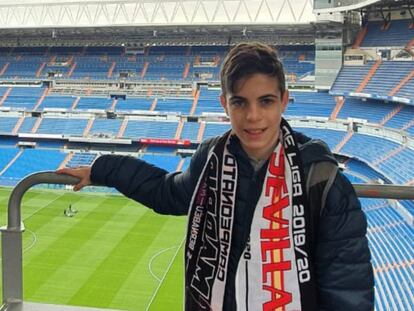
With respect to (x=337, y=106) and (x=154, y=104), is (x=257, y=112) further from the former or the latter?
(x=154, y=104)

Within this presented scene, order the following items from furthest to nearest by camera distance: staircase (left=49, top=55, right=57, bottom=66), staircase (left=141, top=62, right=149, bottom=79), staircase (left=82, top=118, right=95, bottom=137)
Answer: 1. staircase (left=49, top=55, right=57, bottom=66)
2. staircase (left=141, top=62, right=149, bottom=79)
3. staircase (left=82, top=118, right=95, bottom=137)

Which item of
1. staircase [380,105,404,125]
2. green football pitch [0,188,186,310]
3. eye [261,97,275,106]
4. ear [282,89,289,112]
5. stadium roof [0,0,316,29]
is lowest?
eye [261,97,275,106]

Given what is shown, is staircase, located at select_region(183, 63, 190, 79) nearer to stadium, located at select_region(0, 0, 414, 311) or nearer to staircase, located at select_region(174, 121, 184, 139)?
stadium, located at select_region(0, 0, 414, 311)

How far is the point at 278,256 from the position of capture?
1.18 metres

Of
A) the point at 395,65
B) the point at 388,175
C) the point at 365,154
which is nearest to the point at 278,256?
the point at 388,175

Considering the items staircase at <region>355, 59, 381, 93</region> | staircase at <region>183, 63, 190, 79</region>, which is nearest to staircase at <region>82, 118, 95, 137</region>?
staircase at <region>183, 63, 190, 79</region>

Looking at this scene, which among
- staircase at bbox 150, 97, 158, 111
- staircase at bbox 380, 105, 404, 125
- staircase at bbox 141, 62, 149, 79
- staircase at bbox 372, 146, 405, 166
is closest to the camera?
staircase at bbox 372, 146, 405, 166

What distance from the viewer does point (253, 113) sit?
4.01ft

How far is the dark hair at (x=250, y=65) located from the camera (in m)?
1.21

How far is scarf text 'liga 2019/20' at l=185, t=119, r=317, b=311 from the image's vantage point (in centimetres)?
118

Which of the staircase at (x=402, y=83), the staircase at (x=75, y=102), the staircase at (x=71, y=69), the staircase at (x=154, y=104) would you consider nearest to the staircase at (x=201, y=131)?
the staircase at (x=154, y=104)

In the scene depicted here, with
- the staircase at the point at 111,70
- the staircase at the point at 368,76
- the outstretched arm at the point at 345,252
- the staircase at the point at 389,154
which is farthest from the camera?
the staircase at the point at 111,70

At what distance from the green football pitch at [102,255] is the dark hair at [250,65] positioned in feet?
23.7

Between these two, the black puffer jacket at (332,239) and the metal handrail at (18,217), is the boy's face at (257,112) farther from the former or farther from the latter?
the metal handrail at (18,217)
